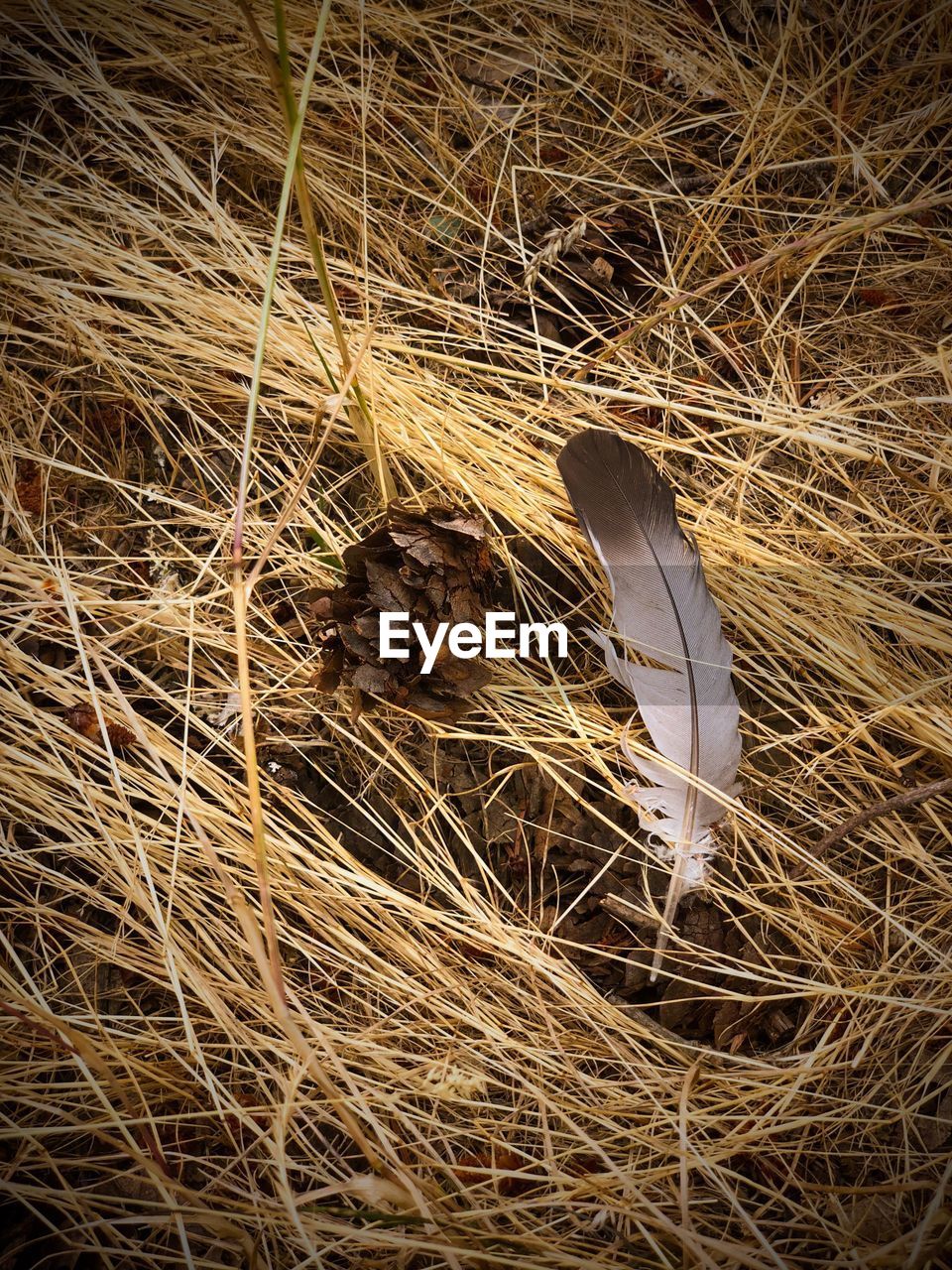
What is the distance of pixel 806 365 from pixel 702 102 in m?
0.59

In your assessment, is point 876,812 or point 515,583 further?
point 515,583

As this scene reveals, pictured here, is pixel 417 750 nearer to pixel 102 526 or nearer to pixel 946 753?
pixel 102 526

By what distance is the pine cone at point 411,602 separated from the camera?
1360 mm

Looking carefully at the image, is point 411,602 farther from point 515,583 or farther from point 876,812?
point 876,812

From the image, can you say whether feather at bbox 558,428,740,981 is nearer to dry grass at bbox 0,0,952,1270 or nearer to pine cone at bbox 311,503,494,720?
dry grass at bbox 0,0,952,1270

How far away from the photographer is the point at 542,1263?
117 centimetres

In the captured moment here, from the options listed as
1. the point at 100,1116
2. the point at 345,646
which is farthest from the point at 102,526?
the point at 100,1116

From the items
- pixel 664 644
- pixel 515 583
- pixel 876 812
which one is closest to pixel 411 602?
pixel 515 583

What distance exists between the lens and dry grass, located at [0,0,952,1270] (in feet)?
4.14

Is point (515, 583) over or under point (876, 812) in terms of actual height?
over

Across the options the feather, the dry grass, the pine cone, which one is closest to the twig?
the dry grass

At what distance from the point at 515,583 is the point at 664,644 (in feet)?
0.91

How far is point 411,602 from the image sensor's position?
53.6 inches

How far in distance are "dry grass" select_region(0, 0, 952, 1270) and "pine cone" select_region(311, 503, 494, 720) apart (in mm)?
102
